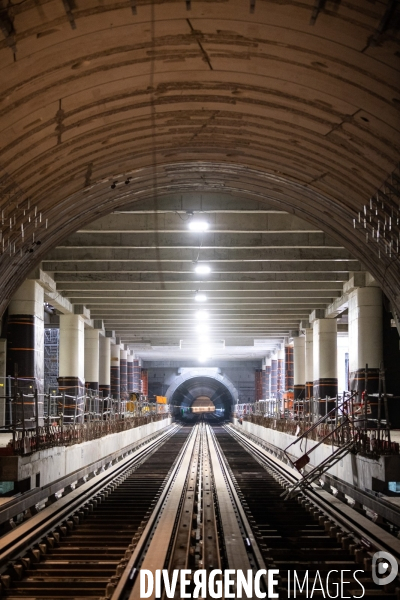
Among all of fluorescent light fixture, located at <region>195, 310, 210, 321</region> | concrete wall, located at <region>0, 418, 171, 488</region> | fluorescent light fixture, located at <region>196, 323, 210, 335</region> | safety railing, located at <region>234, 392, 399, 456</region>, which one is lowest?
concrete wall, located at <region>0, 418, 171, 488</region>

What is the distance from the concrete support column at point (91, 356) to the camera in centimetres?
3778

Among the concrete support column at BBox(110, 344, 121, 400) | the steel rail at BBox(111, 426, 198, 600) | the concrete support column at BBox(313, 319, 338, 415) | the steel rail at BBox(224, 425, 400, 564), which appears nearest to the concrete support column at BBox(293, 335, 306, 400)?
the concrete support column at BBox(313, 319, 338, 415)

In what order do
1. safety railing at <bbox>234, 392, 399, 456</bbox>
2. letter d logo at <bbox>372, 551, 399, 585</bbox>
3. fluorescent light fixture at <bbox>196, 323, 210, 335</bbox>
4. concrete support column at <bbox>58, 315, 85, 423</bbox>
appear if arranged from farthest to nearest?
fluorescent light fixture at <bbox>196, 323, 210, 335</bbox> < concrete support column at <bbox>58, 315, 85, 423</bbox> < safety railing at <bbox>234, 392, 399, 456</bbox> < letter d logo at <bbox>372, 551, 399, 585</bbox>

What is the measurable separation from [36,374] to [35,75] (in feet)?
54.2

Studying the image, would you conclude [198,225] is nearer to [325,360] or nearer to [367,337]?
[367,337]

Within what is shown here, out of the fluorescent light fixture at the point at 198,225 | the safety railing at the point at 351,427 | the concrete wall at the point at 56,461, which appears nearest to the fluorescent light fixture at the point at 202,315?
the safety railing at the point at 351,427

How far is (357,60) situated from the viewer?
8.17 meters

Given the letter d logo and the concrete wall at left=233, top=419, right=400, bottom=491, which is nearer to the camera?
the letter d logo

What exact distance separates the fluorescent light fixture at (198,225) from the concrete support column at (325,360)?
598 inches

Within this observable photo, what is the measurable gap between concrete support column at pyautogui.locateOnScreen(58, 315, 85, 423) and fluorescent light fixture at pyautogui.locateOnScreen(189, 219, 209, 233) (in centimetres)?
1446

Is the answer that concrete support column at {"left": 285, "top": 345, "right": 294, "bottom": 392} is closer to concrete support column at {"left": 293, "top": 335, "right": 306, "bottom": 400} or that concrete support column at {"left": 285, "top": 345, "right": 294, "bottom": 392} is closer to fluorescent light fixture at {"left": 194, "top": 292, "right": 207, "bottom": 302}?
concrete support column at {"left": 293, "top": 335, "right": 306, "bottom": 400}

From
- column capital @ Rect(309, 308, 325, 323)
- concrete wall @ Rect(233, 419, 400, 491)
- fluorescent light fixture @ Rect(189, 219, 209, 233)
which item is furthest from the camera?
column capital @ Rect(309, 308, 325, 323)

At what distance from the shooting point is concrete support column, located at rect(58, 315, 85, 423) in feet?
104

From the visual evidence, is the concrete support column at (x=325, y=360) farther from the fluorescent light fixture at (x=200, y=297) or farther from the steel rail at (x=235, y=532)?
the steel rail at (x=235, y=532)
